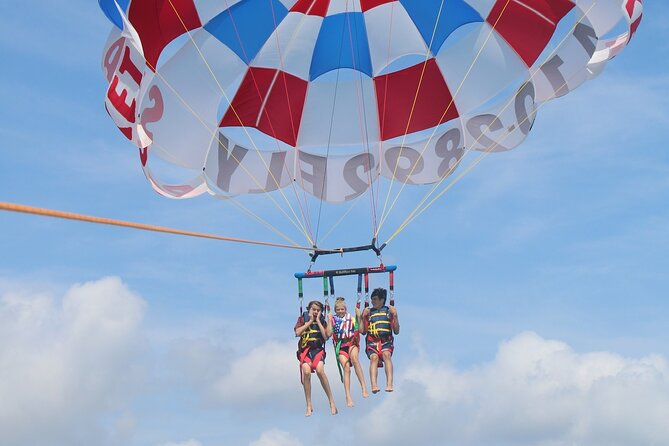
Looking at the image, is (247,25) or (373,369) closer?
(373,369)

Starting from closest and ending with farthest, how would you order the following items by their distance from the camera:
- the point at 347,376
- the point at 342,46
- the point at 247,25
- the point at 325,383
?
the point at 347,376 < the point at 325,383 < the point at 247,25 < the point at 342,46

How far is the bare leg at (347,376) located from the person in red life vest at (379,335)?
0.30 m

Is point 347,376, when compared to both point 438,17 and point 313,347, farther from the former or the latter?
point 438,17

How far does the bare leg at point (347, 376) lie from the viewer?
39.8 feet

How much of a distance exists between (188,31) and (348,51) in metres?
2.38

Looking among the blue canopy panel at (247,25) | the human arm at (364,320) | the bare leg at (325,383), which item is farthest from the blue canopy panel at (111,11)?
the bare leg at (325,383)

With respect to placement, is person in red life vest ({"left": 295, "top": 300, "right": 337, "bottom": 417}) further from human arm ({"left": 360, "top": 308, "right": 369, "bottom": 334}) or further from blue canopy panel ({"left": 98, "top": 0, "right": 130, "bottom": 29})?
blue canopy panel ({"left": 98, "top": 0, "right": 130, "bottom": 29})

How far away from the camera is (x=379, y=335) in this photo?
1248cm

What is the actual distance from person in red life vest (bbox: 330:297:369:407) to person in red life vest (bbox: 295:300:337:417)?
0.43 feet

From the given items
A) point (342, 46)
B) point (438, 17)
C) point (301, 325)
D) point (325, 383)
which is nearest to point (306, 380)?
point (325, 383)

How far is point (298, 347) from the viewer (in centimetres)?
1251

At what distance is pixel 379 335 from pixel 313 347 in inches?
32.6

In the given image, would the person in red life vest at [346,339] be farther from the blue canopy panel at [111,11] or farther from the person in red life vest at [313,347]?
the blue canopy panel at [111,11]

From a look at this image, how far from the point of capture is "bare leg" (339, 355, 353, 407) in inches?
477
